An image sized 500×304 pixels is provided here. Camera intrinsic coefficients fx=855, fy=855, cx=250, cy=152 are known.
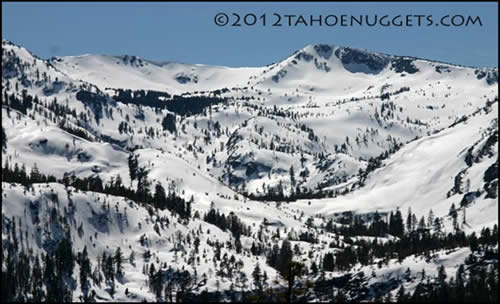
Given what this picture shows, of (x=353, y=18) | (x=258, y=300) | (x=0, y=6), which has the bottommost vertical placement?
(x=258, y=300)

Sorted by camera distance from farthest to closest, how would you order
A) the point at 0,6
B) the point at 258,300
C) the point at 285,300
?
1. the point at 0,6
2. the point at 285,300
3. the point at 258,300

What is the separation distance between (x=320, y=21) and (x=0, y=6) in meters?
74.8

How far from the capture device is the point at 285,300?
65875 millimetres

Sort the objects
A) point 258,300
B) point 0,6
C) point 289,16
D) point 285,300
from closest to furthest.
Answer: point 258,300 < point 285,300 < point 0,6 < point 289,16

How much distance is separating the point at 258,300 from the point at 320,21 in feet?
456

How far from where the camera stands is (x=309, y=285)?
64.8 meters

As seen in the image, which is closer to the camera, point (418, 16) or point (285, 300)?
point (285, 300)

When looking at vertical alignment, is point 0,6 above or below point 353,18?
below

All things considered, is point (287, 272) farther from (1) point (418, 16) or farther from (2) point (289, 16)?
(1) point (418, 16)

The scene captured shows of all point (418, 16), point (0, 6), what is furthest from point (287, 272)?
point (418, 16)

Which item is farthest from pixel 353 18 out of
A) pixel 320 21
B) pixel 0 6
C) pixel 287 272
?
pixel 287 272

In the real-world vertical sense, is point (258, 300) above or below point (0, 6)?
below

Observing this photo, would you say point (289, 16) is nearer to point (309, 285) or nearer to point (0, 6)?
point (0, 6)

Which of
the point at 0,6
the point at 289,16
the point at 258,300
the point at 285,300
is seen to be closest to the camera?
the point at 258,300
